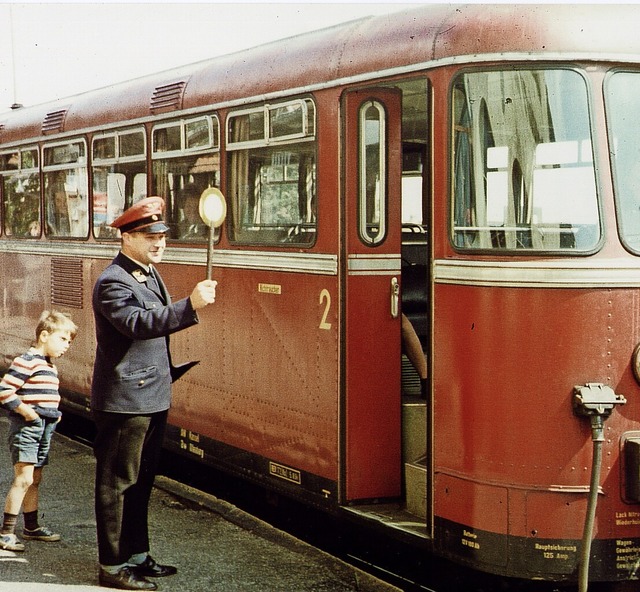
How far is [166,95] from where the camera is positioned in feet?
26.5

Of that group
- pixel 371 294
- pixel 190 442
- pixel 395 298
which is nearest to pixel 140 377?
pixel 371 294

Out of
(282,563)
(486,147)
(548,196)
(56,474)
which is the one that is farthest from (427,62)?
(56,474)

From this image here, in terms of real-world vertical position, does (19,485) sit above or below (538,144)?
below

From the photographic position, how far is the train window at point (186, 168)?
7470 millimetres

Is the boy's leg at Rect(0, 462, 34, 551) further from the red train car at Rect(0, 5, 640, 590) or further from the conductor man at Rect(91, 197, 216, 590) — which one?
the red train car at Rect(0, 5, 640, 590)

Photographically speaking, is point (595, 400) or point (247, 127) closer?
point (595, 400)

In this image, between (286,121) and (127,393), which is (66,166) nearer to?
(286,121)

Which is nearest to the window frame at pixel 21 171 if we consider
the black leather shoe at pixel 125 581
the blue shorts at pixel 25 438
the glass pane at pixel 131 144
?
the glass pane at pixel 131 144

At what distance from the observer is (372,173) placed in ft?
20.4

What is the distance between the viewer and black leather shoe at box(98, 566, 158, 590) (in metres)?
5.77

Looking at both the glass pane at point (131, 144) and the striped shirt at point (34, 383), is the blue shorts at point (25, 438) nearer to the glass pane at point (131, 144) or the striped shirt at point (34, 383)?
the striped shirt at point (34, 383)

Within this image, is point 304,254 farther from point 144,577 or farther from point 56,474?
point 56,474

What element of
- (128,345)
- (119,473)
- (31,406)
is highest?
(128,345)

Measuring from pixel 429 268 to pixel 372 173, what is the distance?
32.6 inches
